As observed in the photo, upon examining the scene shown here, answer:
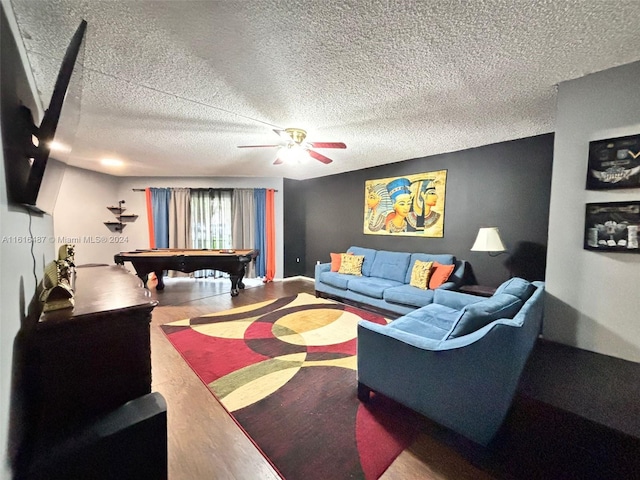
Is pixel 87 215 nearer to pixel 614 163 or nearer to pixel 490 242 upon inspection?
pixel 490 242

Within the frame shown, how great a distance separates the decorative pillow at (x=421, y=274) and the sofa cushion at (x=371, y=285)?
29 centimetres

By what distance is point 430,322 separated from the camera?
2482mm

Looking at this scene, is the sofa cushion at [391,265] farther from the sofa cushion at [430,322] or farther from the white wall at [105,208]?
the white wall at [105,208]

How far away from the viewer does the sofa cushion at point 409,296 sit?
327 centimetres

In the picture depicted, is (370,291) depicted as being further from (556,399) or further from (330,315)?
(556,399)

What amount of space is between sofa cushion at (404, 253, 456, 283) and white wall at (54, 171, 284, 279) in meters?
3.11

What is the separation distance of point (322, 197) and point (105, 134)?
3859 millimetres

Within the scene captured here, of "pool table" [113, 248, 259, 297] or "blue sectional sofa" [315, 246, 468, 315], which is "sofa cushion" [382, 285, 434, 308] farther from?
"pool table" [113, 248, 259, 297]

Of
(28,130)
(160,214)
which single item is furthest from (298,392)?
(160,214)

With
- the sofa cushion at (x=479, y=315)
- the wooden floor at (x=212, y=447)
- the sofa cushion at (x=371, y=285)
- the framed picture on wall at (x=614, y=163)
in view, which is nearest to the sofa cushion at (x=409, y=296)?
the sofa cushion at (x=371, y=285)

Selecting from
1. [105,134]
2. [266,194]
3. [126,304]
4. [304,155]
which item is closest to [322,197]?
[266,194]

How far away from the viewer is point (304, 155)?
3.22m

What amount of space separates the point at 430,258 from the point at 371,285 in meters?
0.98

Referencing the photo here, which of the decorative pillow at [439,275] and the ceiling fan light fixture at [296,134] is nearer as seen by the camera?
the ceiling fan light fixture at [296,134]
